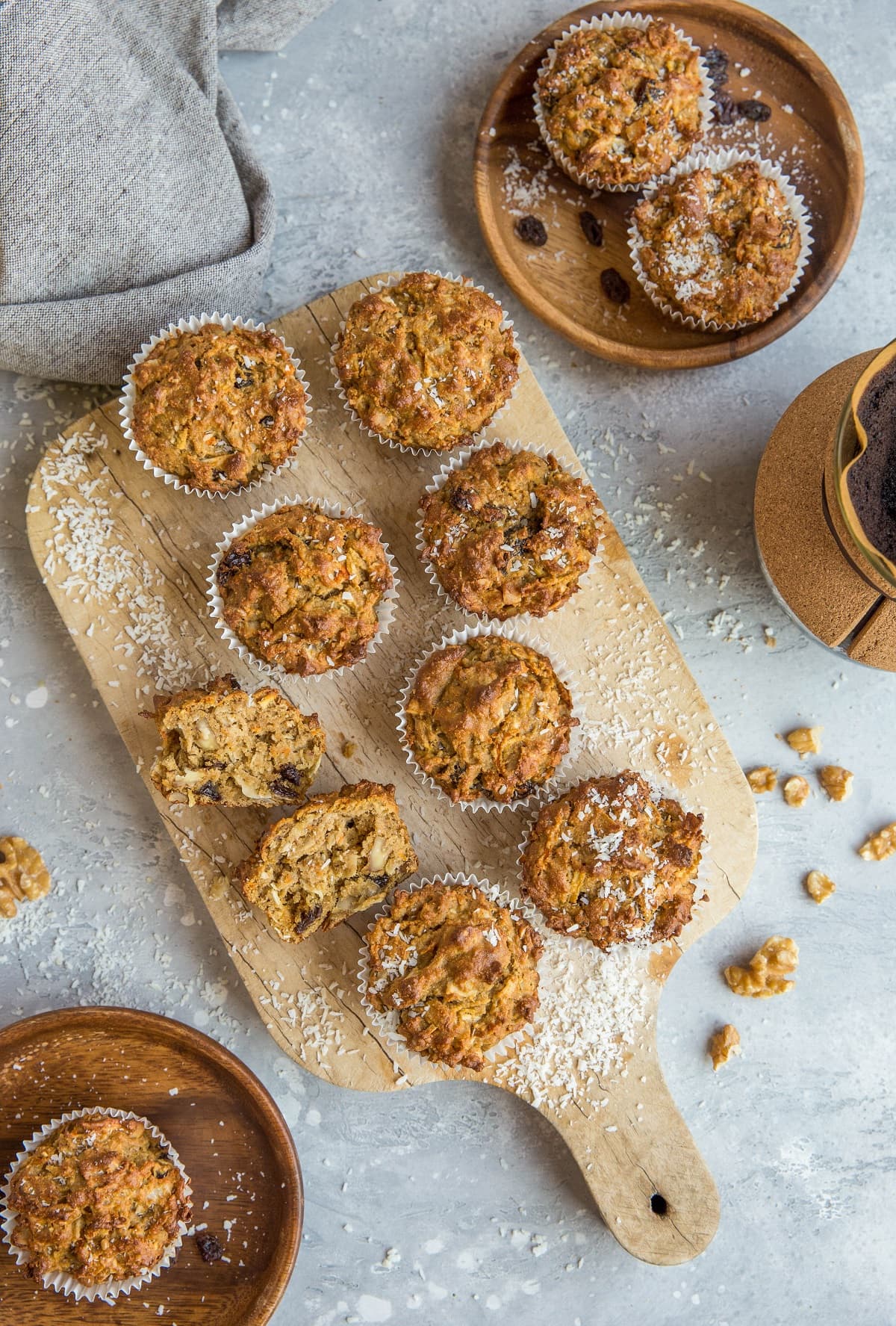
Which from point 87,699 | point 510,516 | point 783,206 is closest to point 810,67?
point 783,206

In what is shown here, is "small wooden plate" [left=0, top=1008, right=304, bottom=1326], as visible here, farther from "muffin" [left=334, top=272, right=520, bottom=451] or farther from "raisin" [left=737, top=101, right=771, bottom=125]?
"raisin" [left=737, top=101, right=771, bottom=125]

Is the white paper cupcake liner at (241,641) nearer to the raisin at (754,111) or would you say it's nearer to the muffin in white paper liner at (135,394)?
the muffin in white paper liner at (135,394)

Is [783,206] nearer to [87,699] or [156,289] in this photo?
[156,289]

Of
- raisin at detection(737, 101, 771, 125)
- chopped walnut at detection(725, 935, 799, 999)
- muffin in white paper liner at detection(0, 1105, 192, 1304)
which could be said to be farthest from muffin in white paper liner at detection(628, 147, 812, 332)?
muffin in white paper liner at detection(0, 1105, 192, 1304)

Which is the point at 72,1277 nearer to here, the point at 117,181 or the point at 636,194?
the point at 117,181

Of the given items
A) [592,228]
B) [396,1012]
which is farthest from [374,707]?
[592,228]

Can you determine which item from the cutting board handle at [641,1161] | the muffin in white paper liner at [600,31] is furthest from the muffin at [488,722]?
the muffin in white paper liner at [600,31]
